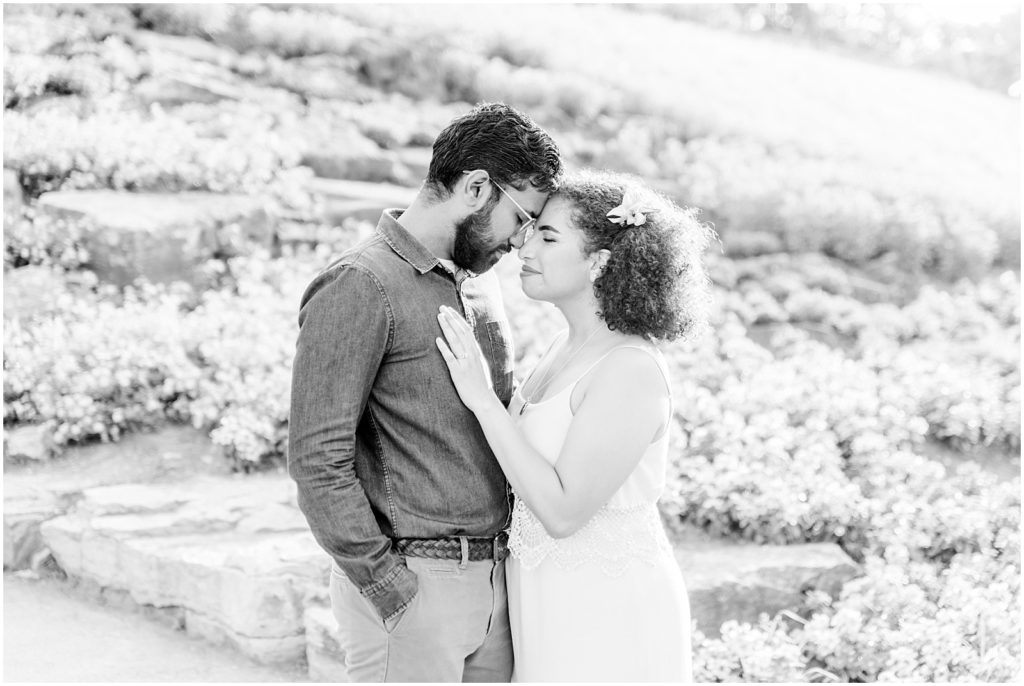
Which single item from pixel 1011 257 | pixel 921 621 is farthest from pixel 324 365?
pixel 1011 257

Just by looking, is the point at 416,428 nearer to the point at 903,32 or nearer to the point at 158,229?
the point at 158,229

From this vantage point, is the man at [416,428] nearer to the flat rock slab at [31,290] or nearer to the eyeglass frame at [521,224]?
the eyeglass frame at [521,224]

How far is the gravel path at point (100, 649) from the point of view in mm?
3891

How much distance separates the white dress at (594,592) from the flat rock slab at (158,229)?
4932mm

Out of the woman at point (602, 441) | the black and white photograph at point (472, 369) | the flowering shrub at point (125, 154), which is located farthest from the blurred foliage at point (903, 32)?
the woman at point (602, 441)

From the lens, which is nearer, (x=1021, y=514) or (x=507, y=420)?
(x=507, y=420)

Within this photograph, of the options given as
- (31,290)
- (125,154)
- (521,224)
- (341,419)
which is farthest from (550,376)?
(125,154)

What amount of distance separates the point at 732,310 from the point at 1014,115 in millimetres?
12612

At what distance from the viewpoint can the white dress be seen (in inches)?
103

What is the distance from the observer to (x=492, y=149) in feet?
8.29

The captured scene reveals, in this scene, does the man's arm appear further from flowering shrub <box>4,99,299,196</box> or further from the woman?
flowering shrub <box>4,99,299,196</box>

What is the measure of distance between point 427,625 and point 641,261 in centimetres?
115

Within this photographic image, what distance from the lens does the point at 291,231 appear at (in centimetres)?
757

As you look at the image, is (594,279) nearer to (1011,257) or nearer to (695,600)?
(695,600)
